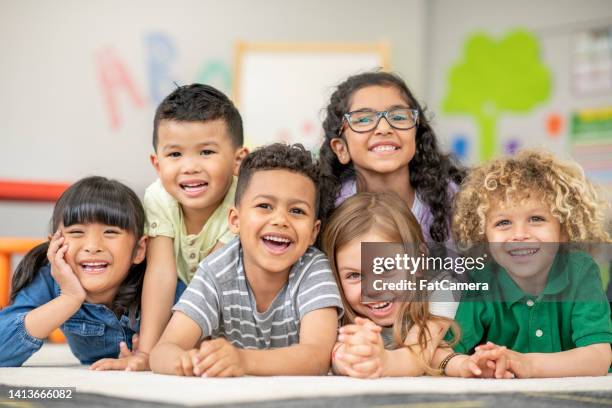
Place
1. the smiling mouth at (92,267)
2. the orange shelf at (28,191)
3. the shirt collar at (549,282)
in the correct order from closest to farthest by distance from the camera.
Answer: the shirt collar at (549,282)
the smiling mouth at (92,267)
the orange shelf at (28,191)

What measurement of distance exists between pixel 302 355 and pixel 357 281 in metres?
0.31

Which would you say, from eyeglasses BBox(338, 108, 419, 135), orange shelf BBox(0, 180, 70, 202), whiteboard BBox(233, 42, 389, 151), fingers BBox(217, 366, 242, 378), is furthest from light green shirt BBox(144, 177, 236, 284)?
whiteboard BBox(233, 42, 389, 151)

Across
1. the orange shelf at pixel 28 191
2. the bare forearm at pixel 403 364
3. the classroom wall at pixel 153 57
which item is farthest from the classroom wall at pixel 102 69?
the bare forearm at pixel 403 364

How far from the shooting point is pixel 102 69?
145 inches

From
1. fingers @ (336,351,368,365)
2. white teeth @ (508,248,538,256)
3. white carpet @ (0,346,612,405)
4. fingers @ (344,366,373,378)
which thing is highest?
white teeth @ (508,248,538,256)

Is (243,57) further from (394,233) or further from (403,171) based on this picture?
(394,233)

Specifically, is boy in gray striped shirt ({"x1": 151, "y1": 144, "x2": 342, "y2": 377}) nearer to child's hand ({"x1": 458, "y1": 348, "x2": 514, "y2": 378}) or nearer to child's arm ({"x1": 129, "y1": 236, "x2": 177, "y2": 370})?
child's arm ({"x1": 129, "y1": 236, "x2": 177, "y2": 370})

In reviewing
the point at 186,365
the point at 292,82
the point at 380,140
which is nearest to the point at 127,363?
the point at 186,365

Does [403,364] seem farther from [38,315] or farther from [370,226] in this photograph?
[38,315]

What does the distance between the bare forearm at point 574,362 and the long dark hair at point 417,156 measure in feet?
1.83

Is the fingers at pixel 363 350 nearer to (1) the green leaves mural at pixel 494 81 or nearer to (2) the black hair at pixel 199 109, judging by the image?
(2) the black hair at pixel 199 109

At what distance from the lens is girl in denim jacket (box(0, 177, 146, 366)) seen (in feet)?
4.99

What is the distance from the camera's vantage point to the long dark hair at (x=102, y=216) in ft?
5.26

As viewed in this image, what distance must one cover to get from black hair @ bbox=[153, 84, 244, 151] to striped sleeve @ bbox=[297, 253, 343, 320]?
1.37ft
